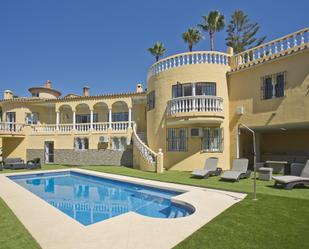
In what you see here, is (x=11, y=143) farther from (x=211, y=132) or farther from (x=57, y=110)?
(x=211, y=132)

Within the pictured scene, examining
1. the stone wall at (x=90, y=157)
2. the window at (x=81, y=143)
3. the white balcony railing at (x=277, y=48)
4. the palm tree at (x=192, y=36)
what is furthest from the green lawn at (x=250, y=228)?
the palm tree at (x=192, y=36)

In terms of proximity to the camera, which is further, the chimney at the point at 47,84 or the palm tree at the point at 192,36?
the chimney at the point at 47,84

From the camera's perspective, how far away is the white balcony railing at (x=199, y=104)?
54.2 feet

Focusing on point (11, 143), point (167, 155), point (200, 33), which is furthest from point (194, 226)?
point (200, 33)

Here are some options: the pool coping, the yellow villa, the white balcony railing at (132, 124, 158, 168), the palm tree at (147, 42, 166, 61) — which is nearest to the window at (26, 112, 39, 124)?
the yellow villa

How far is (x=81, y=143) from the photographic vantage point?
25609 mm

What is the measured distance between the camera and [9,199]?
938 centimetres

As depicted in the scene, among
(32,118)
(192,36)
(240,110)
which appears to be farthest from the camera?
(192,36)

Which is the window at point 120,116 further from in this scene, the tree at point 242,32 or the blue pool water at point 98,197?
the tree at point 242,32

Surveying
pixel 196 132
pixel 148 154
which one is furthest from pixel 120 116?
pixel 196 132

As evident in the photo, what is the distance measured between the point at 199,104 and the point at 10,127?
2026 cm

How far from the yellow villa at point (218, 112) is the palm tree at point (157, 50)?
14.2 metres

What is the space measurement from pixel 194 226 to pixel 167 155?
1272 cm

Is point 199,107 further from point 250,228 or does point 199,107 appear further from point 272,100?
point 250,228
